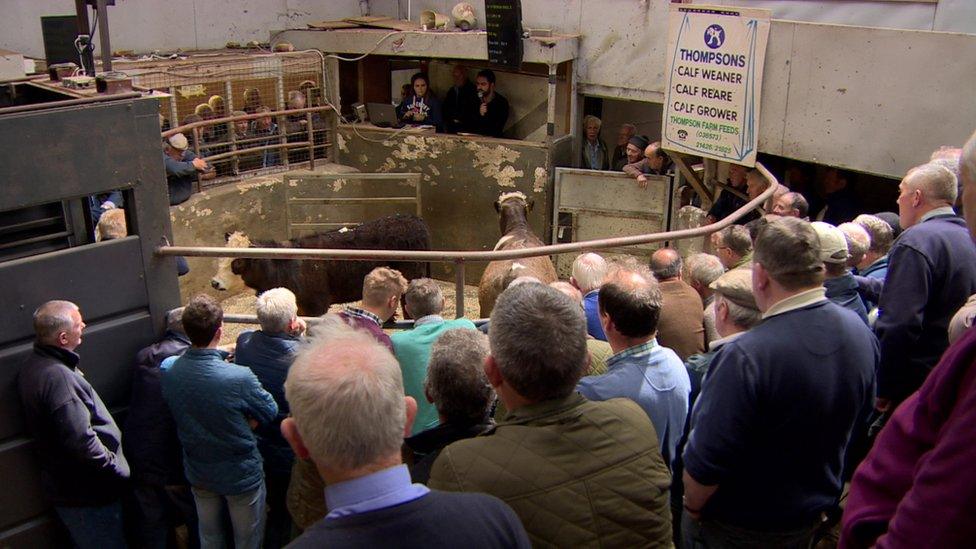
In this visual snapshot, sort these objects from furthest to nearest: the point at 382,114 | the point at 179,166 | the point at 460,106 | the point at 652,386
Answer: the point at 382,114 → the point at 460,106 → the point at 179,166 → the point at 652,386

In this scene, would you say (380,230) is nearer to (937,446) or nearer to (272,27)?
(272,27)

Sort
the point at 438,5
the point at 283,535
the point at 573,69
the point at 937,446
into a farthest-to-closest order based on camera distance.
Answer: the point at 438,5 < the point at 573,69 < the point at 283,535 < the point at 937,446

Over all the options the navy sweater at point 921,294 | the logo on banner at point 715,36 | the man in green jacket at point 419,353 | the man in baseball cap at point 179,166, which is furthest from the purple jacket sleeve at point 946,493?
the man in baseball cap at point 179,166

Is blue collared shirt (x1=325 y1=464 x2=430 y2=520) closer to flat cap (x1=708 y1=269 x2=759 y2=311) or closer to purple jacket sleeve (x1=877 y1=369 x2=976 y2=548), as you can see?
purple jacket sleeve (x1=877 y1=369 x2=976 y2=548)

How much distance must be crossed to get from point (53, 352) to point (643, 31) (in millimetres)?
8291

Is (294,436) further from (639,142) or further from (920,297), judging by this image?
(639,142)

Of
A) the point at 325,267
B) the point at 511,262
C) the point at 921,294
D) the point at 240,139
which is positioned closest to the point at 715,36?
the point at 511,262

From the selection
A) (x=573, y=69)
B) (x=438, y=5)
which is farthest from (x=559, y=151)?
(x=438, y=5)

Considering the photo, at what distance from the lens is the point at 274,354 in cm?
389

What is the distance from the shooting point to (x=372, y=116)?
12555mm

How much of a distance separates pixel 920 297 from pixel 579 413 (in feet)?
6.93

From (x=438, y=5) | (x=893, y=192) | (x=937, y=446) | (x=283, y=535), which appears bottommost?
(x=283, y=535)

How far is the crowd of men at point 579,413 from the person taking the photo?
1737 mm

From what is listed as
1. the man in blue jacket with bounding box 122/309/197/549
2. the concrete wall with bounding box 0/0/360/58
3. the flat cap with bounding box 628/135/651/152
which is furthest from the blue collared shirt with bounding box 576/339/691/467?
the concrete wall with bounding box 0/0/360/58
